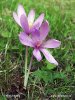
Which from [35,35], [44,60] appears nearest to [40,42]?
[35,35]

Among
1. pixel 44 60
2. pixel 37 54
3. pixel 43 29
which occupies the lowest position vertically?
pixel 44 60

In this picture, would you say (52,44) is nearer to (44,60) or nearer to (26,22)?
(26,22)

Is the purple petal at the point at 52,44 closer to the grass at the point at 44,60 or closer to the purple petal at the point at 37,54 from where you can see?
the purple petal at the point at 37,54

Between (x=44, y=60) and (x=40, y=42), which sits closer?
(x=40, y=42)

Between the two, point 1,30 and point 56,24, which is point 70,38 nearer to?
point 56,24

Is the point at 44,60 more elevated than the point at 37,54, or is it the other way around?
the point at 37,54

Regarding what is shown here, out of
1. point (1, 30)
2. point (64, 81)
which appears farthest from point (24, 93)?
point (1, 30)

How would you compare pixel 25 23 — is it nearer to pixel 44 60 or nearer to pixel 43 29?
pixel 43 29
